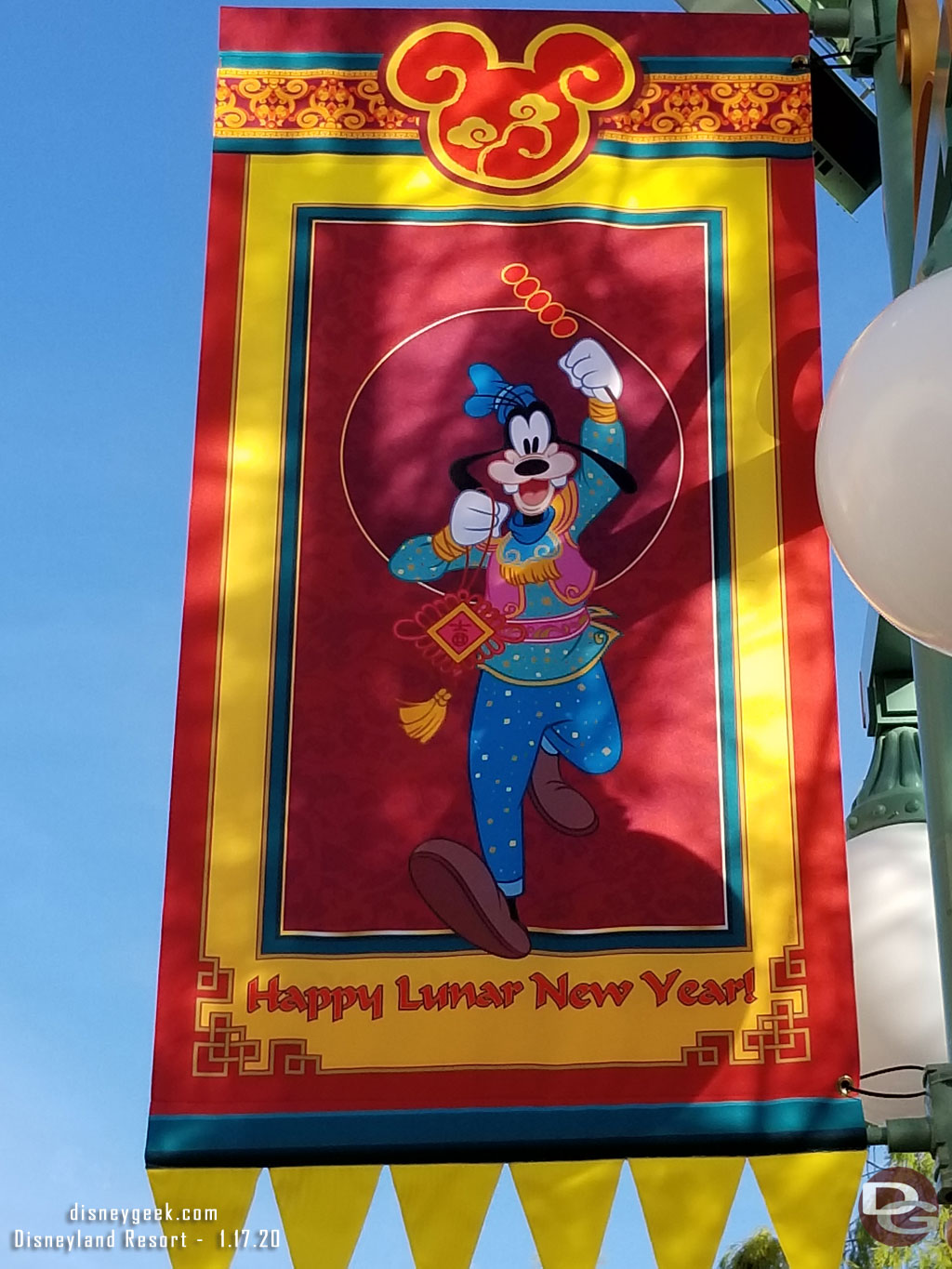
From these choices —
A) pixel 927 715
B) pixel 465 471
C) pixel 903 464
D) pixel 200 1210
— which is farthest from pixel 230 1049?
pixel 903 464

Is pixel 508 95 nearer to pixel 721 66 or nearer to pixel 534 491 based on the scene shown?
pixel 721 66

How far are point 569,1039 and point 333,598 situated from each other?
0.93 meters

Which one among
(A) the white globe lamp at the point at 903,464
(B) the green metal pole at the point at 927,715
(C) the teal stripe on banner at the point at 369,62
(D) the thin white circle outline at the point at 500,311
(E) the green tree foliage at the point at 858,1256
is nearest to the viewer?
(A) the white globe lamp at the point at 903,464

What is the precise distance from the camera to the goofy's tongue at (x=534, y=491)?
3686mm

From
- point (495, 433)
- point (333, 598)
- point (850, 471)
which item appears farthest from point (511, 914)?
point (850, 471)

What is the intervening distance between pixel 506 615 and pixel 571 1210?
108 centimetres

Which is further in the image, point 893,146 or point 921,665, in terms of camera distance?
point 893,146

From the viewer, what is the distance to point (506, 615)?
141 inches

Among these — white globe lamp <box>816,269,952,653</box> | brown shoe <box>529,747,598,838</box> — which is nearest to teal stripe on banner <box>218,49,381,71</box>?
brown shoe <box>529,747,598,838</box>

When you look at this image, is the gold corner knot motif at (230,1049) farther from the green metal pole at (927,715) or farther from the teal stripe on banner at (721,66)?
the teal stripe on banner at (721,66)

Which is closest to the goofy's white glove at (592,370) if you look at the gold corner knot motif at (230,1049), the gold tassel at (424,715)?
the gold tassel at (424,715)

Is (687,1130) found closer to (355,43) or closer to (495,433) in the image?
(495,433)

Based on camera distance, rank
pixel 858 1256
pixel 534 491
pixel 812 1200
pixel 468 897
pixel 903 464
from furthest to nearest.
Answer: pixel 858 1256 < pixel 534 491 < pixel 468 897 < pixel 812 1200 < pixel 903 464

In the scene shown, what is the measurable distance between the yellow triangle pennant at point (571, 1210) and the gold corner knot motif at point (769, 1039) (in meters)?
0.23
